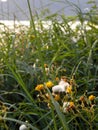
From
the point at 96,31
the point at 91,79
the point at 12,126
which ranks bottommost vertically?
the point at 12,126

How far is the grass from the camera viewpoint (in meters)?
1.55

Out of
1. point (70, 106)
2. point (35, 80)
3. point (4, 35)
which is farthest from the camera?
point (4, 35)

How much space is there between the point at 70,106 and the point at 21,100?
24.3 inches

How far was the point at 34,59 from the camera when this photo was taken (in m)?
2.42

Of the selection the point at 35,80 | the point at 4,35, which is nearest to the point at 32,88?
the point at 35,80

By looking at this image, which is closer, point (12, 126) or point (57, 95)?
point (57, 95)

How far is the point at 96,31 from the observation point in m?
2.55

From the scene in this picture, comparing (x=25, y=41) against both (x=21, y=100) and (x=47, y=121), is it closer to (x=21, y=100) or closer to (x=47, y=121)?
(x=21, y=100)

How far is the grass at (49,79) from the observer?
155 cm

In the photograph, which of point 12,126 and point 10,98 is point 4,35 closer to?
point 10,98

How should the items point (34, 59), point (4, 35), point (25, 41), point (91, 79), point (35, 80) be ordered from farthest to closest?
point (4, 35) < point (25, 41) < point (34, 59) < point (35, 80) < point (91, 79)

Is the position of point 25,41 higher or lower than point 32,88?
higher

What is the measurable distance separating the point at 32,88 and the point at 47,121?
37 centimetres

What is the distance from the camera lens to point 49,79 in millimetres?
1966
